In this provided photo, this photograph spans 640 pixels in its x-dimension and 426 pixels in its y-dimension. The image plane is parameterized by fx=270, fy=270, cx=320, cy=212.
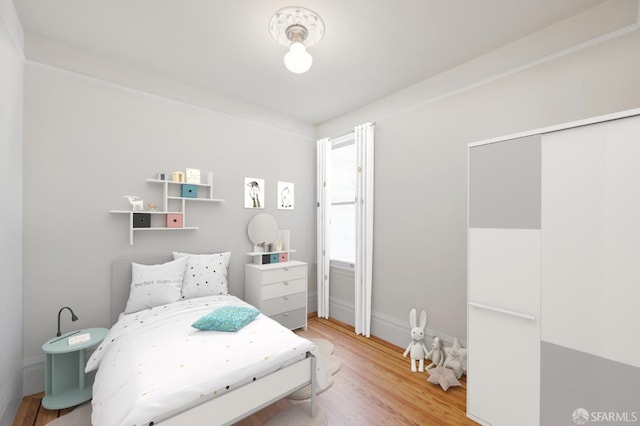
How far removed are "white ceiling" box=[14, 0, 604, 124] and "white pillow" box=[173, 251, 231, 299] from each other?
75.6 inches

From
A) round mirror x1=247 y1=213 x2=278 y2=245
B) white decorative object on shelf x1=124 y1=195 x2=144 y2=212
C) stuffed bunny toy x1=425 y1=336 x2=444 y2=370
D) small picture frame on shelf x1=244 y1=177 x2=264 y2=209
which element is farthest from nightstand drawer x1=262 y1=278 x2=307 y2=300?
stuffed bunny toy x1=425 y1=336 x2=444 y2=370

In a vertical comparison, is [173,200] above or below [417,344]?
above

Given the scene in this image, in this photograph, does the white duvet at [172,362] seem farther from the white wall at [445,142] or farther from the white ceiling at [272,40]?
the white ceiling at [272,40]

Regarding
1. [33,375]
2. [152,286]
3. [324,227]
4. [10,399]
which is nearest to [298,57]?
[152,286]

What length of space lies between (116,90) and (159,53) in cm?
57

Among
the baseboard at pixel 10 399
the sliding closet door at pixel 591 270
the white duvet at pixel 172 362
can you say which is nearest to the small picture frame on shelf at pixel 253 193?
the white duvet at pixel 172 362

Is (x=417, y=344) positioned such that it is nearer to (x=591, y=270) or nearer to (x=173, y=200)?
(x=591, y=270)

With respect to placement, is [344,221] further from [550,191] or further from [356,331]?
[550,191]

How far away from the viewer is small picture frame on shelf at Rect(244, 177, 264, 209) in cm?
351

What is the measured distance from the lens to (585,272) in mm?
1511

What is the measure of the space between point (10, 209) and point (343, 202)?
10.6 ft

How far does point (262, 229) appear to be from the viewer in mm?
3570

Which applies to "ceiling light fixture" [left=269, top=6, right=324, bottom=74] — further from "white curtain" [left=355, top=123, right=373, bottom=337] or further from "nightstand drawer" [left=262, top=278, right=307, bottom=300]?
"nightstand drawer" [left=262, top=278, right=307, bottom=300]

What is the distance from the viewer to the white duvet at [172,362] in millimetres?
1314
